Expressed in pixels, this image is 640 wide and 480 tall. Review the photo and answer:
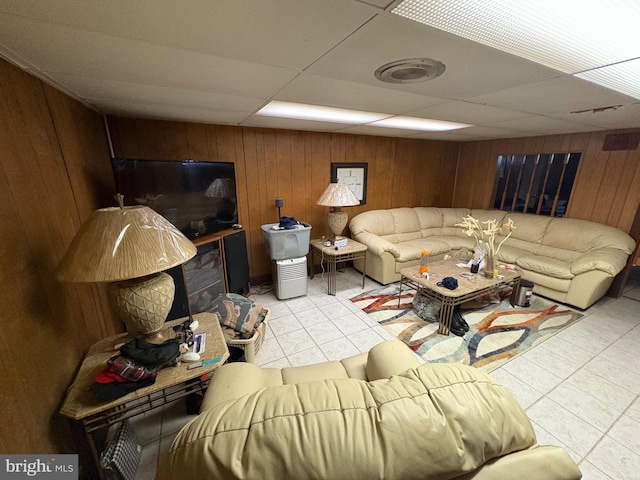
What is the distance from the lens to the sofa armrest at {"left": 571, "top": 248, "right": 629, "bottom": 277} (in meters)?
2.75

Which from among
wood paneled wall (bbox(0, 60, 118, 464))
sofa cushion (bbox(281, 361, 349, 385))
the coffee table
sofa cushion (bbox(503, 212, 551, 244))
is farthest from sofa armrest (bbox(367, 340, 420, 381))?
sofa cushion (bbox(503, 212, 551, 244))

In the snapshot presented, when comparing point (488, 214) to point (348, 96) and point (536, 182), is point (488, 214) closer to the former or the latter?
point (536, 182)

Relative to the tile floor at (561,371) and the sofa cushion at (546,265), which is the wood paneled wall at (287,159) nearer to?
the tile floor at (561,371)

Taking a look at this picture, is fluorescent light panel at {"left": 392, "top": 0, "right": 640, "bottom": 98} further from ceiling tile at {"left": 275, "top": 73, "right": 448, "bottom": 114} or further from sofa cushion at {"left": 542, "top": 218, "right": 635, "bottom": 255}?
sofa cushion at {"left": 542, "top": 218, "right": 635, "bottom": 255}

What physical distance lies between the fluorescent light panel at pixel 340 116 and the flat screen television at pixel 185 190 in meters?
0.84

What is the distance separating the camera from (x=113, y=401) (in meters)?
1.09

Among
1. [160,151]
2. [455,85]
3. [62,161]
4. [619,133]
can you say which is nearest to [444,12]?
[455,85]

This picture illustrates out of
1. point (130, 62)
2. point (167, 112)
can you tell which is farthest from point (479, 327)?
point (167, 112)

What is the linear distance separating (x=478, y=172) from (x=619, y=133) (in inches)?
70.4

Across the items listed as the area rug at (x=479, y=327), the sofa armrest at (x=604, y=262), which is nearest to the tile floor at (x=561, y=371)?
the area rug at (x=479, y=327)

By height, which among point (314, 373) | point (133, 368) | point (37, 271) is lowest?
point (314, 373)

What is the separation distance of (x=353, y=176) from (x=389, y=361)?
3.18 meters

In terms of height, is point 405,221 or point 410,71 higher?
point 410,71

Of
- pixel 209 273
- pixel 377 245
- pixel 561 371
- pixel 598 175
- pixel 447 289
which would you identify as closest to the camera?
pixel 561 371
